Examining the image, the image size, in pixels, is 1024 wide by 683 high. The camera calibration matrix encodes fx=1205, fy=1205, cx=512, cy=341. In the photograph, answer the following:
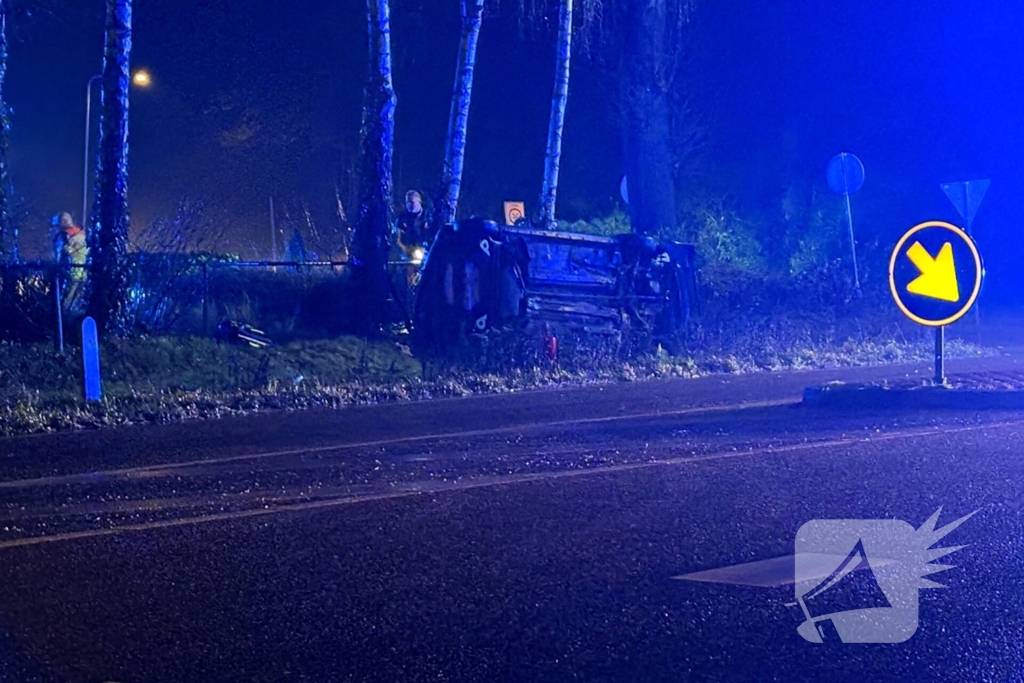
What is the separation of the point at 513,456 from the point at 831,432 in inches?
106

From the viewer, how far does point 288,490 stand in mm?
7641

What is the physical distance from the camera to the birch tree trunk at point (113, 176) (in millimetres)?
16641

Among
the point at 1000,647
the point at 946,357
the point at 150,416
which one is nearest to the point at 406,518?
the point at 1000,647

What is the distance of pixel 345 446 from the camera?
9570mm

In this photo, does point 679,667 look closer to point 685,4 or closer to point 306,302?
point 306,302

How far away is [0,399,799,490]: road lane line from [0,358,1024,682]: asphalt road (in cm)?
5

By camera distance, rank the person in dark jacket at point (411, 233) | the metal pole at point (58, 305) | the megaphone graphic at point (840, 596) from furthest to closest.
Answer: the person in dark jacket at point (411, 233) → the metal pole at point (58, 305) → the megaphone graphic at point (840, 596)

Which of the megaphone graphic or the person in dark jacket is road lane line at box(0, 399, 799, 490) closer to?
the megaphone graphic

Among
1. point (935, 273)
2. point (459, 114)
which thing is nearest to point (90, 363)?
point (935, 273)

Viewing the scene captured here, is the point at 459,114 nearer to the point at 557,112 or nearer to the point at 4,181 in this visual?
the point at 557,112

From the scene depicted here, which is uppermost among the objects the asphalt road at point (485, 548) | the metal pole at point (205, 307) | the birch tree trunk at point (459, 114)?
the birch tree trunk at point (459, 114)

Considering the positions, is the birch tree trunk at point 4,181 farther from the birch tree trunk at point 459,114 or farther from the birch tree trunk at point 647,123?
the birch tree trunk at point 647,123

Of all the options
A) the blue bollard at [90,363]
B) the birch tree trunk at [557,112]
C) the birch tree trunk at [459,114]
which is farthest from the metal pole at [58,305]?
the birch tree trunk at [557,112]

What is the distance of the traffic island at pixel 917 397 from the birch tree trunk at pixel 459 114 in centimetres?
1101
